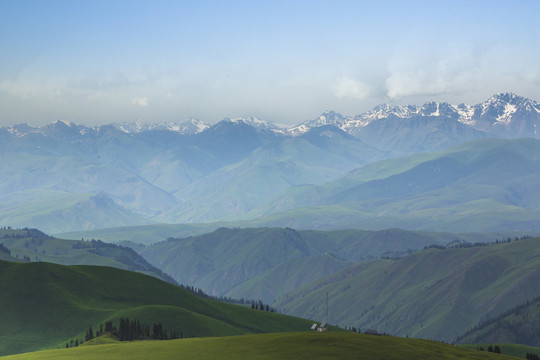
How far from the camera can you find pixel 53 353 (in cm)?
16688

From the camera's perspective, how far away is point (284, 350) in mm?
152375

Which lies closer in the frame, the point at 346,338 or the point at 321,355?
the point at 321,355

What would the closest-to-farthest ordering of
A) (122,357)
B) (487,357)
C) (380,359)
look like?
(380,359) < (122,357) < (487,357)

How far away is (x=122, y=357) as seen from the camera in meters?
155

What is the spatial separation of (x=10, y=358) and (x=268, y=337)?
6082cm

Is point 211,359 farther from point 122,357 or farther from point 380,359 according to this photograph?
point 380,359

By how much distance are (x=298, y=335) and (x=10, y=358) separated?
67596 millimetres

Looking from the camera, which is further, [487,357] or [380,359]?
[487,357]

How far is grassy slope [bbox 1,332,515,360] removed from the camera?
488 feet

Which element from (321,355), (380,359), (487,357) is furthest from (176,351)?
(487,357)

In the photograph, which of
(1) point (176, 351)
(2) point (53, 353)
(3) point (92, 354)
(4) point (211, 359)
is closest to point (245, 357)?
(4) point (211, 359)

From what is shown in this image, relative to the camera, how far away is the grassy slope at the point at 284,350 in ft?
488

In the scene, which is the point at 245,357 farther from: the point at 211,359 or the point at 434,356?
the point at 434,356

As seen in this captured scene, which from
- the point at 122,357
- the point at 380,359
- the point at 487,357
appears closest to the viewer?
the point at 380,359
